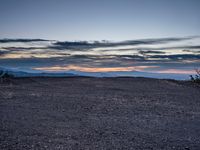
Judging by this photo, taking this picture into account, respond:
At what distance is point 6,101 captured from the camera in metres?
15.2

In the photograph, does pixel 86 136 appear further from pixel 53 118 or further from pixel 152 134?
pixel 53 118

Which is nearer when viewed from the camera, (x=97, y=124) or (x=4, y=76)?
(x=97, y=124)

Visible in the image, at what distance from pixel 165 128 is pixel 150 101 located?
6276 millimetres

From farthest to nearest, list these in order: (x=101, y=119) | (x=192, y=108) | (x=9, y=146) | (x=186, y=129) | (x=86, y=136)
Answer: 1. (x=192, y=108)
2. (x=101, y=119)
3. (x=186, y=129)
4. (x=86, y=136)
5. (x=9, y=146)

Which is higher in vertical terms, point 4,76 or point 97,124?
point 4,76

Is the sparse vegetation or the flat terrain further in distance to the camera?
the sparse vegetation

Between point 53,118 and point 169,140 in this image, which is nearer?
point 169,140

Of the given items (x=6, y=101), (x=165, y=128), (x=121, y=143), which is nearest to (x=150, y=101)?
(x=165, y=128)

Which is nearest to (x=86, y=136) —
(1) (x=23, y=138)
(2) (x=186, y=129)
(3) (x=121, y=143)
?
(3) (x=121, y=143)

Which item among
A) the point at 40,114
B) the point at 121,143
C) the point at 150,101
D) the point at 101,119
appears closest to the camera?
the point at 121,143

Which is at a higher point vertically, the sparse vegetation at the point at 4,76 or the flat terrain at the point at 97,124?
the sparse vegetation at the point at 4,76

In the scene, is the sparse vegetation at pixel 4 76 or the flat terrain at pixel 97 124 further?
the sparse vegetation at pixel 4 76

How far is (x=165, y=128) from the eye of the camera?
9.98m

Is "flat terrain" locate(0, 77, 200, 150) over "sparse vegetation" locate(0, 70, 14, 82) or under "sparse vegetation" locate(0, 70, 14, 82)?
under
